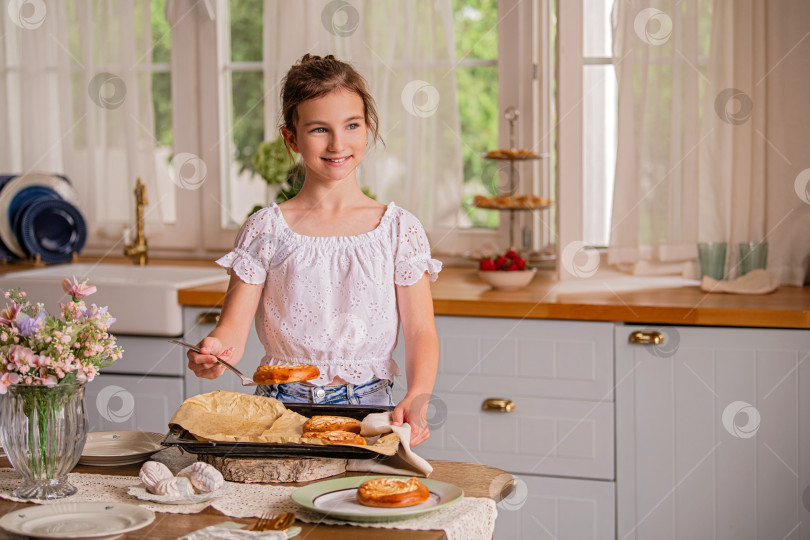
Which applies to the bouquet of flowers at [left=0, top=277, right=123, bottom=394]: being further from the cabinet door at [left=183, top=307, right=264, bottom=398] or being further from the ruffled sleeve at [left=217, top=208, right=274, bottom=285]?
the cabinet door at [left=183, top=307, right=264, bottom=398]

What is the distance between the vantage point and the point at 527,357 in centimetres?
215

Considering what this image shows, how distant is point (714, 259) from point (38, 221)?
203cm

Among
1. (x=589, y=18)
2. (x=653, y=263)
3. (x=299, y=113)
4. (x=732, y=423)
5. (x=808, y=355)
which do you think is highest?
(x=589, y=18)

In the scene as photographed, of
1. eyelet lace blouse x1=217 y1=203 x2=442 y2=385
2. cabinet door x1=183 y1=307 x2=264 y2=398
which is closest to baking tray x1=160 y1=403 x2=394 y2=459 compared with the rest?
eyelet lace blouse x1=217 y1=203 x2=442 y2=385

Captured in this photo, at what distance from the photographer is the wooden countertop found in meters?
2.00

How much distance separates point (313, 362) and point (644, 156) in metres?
1.26

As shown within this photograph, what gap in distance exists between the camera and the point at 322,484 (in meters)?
1.09

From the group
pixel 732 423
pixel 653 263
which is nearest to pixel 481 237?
pixel 653 263

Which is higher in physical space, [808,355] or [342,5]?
[342,5]

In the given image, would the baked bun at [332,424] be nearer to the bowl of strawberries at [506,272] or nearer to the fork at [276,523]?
the fork at [276,523]

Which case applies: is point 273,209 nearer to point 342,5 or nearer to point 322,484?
point 322,484

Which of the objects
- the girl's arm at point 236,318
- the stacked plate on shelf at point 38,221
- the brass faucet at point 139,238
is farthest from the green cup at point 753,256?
the stacked plate on shelf at point 38,221

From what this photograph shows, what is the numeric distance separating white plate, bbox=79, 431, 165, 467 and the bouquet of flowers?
16 cm

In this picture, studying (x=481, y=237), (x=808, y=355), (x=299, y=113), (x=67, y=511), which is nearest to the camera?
(x=67, y=511)
